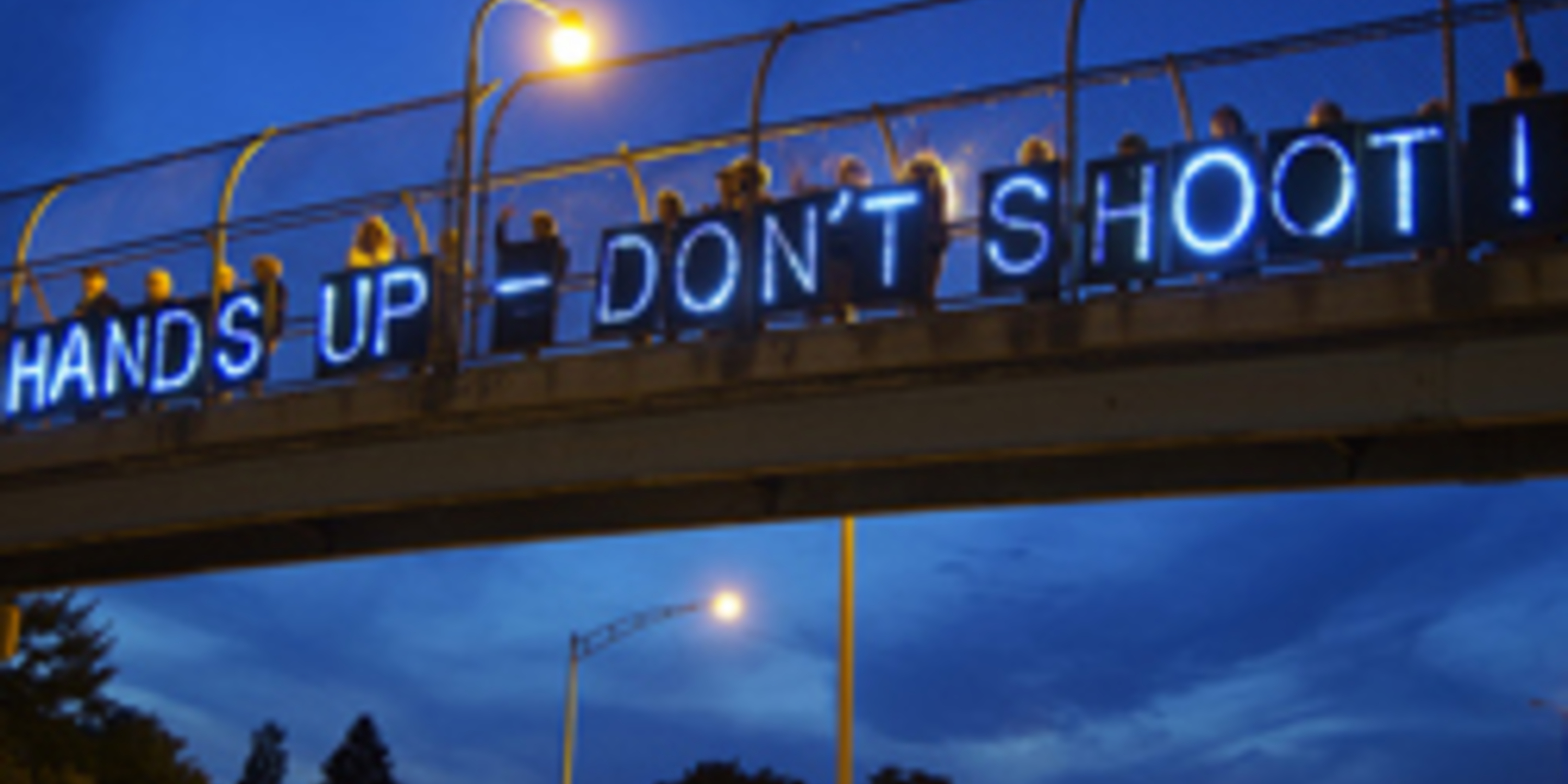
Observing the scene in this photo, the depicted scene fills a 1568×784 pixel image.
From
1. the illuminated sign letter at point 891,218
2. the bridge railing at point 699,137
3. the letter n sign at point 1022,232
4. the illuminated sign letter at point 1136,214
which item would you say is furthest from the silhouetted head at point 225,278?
the illuminated sign letter at point 1136,214

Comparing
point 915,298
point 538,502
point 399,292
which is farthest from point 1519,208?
point 399,292

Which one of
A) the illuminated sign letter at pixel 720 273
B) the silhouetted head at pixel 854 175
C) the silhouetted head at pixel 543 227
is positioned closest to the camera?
the silhouetted head at pixel 854 175

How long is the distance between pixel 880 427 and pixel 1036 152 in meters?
2.59

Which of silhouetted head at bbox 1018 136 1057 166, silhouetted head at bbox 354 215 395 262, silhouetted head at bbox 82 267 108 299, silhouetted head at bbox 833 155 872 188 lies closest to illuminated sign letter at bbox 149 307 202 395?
silhouetted head at bbox 82 267 108 299

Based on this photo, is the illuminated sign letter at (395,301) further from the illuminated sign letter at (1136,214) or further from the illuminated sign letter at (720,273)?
the illuminated sign letter at (1136,214)

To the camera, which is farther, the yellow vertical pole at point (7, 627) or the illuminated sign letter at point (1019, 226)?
the yellow vertical pole at point (7, 627)

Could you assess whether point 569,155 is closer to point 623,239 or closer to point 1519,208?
point 623,239

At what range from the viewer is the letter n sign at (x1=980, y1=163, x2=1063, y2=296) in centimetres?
1566

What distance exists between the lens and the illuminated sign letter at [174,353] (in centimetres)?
1955

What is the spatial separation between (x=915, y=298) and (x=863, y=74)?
7.73 ft

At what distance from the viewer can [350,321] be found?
18.9 m

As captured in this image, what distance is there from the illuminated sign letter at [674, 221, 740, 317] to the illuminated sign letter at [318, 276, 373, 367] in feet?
10.9

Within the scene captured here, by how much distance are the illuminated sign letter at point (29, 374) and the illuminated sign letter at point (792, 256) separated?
8.09 metres

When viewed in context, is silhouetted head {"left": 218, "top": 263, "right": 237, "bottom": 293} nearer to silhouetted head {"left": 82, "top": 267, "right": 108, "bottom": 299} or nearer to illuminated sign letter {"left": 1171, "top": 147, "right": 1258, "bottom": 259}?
silhouetted head {"left": 82, "top": 267, "right": 108, "bottom": 299}
